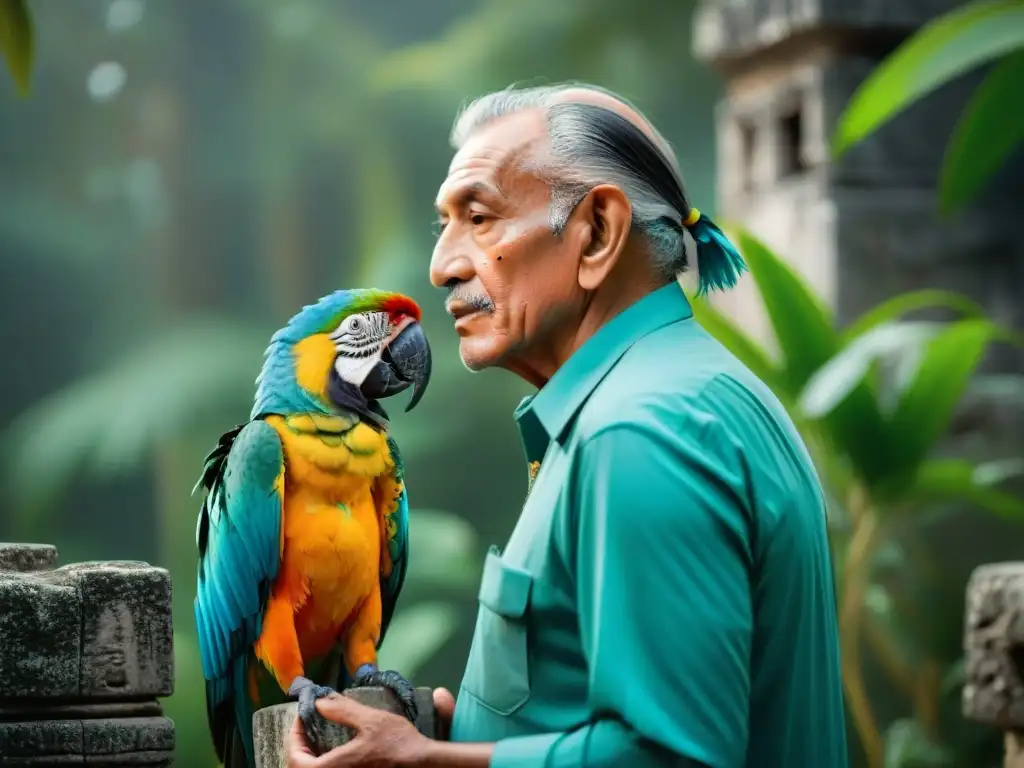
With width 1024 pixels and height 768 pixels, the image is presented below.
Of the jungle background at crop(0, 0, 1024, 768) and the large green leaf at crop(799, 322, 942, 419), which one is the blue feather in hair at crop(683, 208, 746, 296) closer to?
the large green leaf at crop(799, 322, 942, 419)

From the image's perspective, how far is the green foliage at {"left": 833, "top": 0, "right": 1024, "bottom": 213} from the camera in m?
Result: 3.41

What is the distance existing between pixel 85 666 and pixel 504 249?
63 cm

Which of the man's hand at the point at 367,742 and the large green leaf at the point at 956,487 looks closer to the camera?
the man's hand at the point at 367,742

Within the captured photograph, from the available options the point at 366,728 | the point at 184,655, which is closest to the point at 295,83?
the point at 184,655

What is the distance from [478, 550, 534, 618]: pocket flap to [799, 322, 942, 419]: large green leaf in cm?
246

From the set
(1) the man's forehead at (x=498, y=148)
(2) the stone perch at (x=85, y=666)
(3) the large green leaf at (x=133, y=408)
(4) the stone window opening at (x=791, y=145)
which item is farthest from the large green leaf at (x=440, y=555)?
(1) the man's forehead at (x=498, y=148)

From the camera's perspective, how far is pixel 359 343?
1.59m

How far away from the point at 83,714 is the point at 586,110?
0.78m

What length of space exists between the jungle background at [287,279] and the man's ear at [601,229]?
2741 mm

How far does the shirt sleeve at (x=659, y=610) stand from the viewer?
894mm

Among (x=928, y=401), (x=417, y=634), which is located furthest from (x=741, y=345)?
(x=417, y=634)

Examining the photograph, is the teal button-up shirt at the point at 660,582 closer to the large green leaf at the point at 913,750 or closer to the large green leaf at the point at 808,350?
the large green leaf at the point at 808,350

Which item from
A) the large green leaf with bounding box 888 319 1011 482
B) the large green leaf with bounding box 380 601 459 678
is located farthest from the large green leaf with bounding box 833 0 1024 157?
the large green leaf with bounding box 380 601 459 678

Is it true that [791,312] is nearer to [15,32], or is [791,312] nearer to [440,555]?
[440,555]
